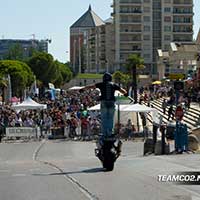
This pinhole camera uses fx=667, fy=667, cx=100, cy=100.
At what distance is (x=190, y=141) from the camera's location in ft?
72.2

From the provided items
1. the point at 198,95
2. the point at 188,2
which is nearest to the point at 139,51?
the point at 188,2

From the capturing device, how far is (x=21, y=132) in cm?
4150

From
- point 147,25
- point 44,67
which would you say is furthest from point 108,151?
point 147,25

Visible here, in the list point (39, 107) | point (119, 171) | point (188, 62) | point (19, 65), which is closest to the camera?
point (119, 171)

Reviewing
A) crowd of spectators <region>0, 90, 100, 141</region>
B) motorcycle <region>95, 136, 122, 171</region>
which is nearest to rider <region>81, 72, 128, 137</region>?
motorcycle <region>95, 136, 122, 171</region>

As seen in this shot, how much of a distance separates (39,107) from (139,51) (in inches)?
4865

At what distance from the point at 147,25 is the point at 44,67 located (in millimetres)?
46229

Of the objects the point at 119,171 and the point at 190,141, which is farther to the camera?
the point at 190,141

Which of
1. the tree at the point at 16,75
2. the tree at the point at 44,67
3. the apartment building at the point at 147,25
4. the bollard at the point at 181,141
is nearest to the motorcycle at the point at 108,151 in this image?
the bollard at the point at 181,141

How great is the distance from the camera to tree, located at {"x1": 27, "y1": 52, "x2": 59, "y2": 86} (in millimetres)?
130750

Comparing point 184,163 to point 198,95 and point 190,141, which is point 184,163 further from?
point 198,95

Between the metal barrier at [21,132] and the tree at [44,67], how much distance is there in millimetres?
89213

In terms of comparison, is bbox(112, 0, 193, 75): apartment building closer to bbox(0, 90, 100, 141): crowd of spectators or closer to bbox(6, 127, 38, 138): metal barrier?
bbox(0, 90, 100, 141): crowd of spectators

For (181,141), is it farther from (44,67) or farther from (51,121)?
(44,67)
